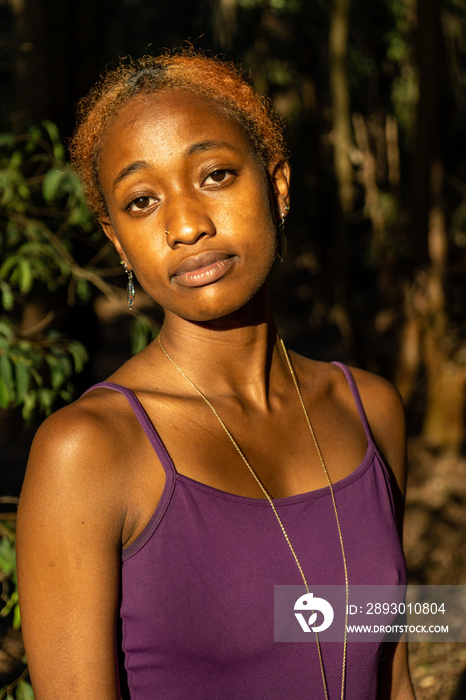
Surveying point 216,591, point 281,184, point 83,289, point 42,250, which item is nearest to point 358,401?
point 281,184

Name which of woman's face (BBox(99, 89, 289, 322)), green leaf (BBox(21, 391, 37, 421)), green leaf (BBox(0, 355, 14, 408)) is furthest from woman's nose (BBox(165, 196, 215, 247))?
green leaf (BBox(21, 391, 37, 421))

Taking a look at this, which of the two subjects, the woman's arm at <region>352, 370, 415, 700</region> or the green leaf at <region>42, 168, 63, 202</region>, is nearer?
the woman's arm at <region>352, 370, 415, 700</region>

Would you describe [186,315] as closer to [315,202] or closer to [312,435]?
[312,435]

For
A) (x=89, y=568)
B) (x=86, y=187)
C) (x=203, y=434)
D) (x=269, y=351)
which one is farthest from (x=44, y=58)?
(x=89, y=568)

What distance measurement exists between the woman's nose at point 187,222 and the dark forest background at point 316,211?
0.68 meters

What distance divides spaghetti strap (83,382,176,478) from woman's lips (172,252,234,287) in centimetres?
27

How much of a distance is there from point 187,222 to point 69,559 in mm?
709

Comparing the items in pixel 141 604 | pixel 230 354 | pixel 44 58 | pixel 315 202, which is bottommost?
pixel 141 604

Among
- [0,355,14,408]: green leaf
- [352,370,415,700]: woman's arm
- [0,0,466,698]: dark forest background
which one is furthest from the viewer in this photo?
[0,0,466,698]: dark forest background

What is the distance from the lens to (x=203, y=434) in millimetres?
1700

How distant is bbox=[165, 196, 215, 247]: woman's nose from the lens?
1.60m

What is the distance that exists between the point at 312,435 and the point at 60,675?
2.62ft

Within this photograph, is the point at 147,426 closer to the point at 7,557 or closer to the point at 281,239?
the point at 281,239

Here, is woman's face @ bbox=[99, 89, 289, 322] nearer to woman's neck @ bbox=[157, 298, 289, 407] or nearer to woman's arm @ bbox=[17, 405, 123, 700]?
woman's neck @ bbox=[157, 298, 289, 407]
